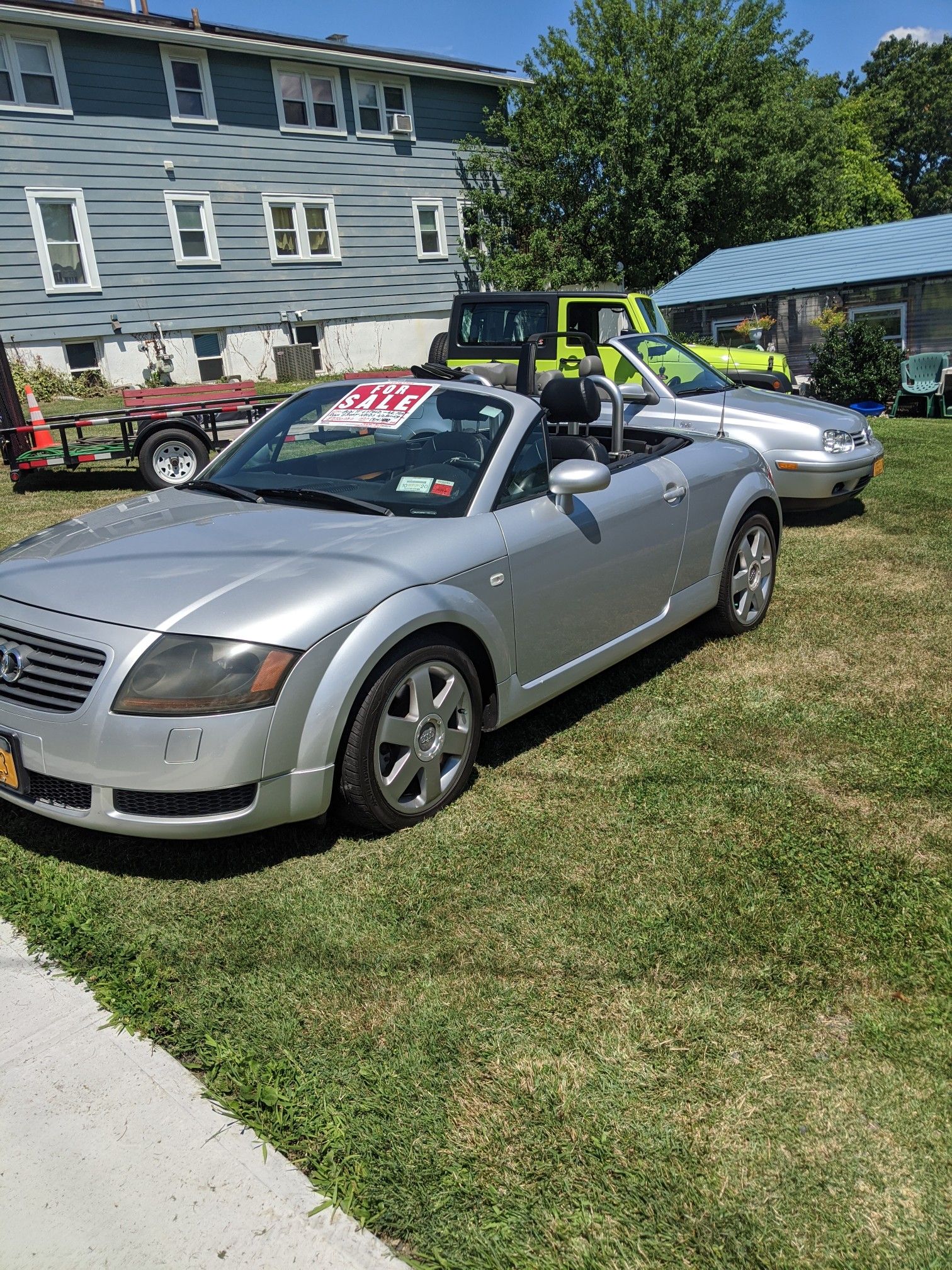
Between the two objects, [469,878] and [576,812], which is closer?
[469,878]

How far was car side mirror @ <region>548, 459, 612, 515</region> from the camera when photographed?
12.8ft

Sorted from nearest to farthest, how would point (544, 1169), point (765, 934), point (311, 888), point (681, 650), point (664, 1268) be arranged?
point (664, 1268)
point (544, 1169)
point (765, 934)
point (311, 888)
point (681, 650)

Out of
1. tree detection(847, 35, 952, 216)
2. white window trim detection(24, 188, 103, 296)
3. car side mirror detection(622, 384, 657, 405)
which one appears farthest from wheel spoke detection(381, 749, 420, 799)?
tree detection(847, 35, 952, 216)

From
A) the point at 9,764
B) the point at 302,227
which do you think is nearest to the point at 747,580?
the point at 9,764

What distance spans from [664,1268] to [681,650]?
3.72 metres

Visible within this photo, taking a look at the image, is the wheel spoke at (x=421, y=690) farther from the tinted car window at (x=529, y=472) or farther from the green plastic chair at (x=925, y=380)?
the green plastic chair at (x=925, y=380)

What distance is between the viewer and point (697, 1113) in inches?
89.2

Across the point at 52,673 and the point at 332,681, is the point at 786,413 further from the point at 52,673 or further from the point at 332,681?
the point at 52,673

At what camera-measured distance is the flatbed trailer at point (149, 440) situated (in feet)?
33.0

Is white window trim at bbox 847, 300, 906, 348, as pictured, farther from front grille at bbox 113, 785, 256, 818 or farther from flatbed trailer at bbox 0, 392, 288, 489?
front grille at bbox 113, 785, 256, 818

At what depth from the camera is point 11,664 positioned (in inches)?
123

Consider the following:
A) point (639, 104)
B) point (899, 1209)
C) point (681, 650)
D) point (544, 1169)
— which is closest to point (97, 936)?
point (544, 1169)

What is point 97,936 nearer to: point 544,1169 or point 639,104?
point 544,1169

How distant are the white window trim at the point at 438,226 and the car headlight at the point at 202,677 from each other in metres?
22.3
